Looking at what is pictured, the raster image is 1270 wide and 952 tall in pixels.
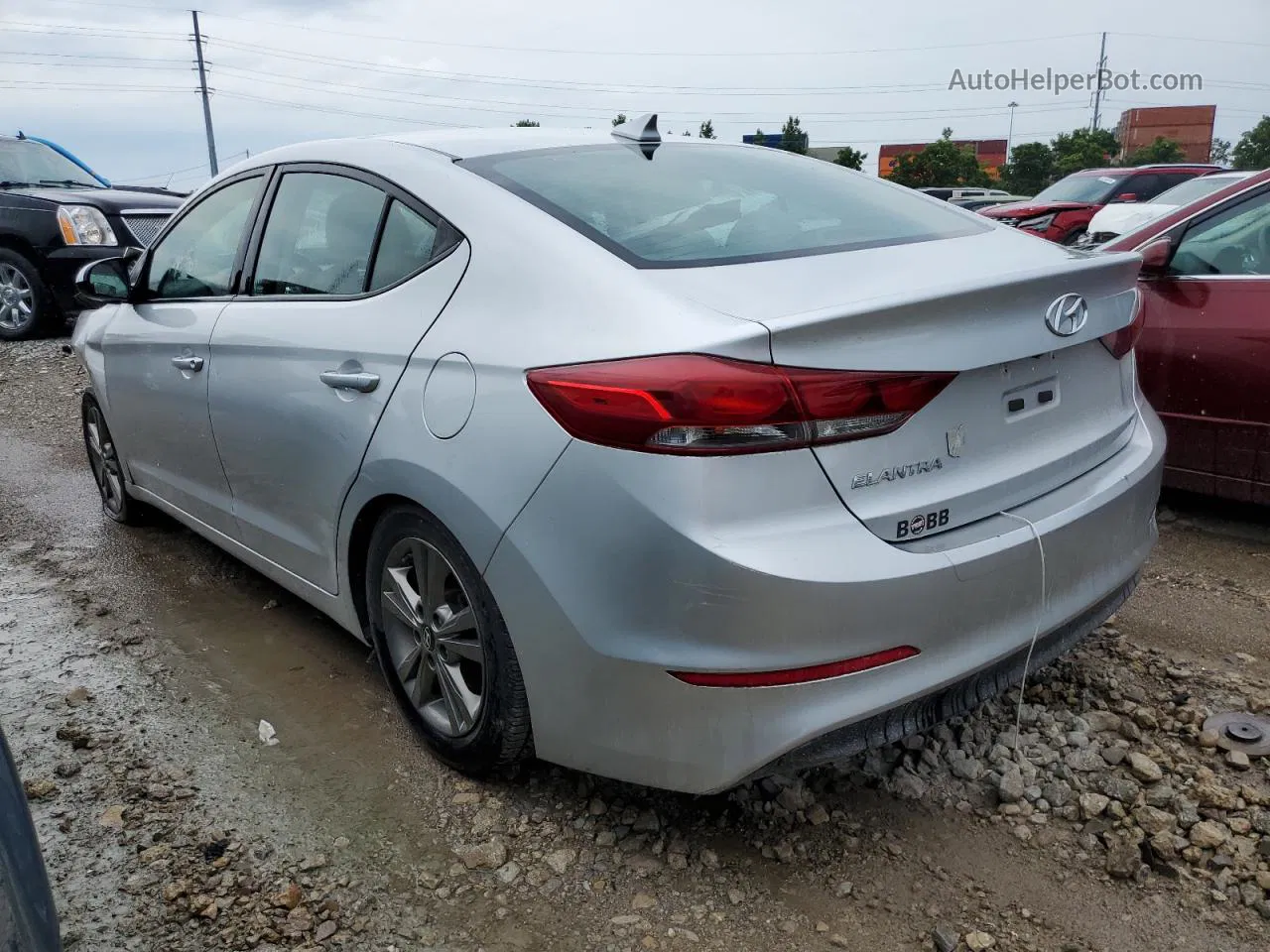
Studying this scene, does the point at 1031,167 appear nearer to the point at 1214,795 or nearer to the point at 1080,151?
the point at 1080,151

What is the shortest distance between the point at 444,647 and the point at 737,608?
0.97 meters

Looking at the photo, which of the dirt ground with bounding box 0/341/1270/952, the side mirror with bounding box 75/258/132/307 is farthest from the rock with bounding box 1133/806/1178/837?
the side mirror with bounding box 75/258/132/307

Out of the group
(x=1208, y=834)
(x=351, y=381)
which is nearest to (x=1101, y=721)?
(x=1208, y=834)

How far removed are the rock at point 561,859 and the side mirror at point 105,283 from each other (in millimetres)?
2891

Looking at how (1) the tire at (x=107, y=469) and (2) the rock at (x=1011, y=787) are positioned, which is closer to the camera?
(2) the rock at (x=1011, y=787)

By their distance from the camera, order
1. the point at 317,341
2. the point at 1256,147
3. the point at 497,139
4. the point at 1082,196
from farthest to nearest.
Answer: the point at 1256,147
the point at 1082,196
the point at 497,139
the point at 317,341

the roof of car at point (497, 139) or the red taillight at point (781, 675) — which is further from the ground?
the roof of car at point (497, 139)

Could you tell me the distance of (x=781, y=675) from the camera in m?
2.02

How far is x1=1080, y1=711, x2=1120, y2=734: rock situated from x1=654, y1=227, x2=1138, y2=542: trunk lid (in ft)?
2.63

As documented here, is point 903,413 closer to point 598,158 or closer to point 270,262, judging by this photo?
point 598,158

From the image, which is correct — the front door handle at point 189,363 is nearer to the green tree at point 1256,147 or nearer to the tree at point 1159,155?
the tree at point 1159,155

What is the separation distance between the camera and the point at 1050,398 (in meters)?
2.37

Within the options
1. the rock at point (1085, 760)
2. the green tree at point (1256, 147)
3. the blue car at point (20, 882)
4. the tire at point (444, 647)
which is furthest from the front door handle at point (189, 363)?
the green tree at point (1256, 147)

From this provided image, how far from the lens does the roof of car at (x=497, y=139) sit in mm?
2912
